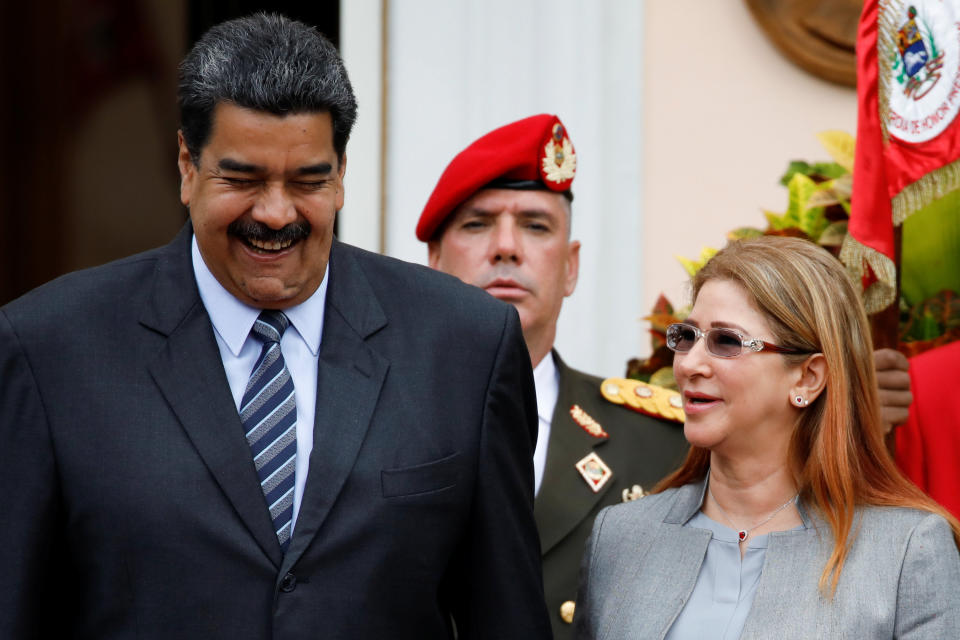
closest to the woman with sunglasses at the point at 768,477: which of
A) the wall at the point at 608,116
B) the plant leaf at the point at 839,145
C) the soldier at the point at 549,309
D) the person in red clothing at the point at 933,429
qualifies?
the soldier at the point at 549,309

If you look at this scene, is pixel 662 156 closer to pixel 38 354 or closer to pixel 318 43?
pixel 318 43

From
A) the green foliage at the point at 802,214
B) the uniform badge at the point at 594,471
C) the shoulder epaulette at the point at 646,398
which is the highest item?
the green foliage at the point at 802,214

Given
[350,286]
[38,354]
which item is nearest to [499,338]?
[350,286]

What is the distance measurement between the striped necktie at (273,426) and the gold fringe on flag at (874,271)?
51.3 inches

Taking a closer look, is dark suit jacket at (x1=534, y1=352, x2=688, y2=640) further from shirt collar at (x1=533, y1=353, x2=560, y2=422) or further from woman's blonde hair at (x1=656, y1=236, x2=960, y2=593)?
woman's blonde hair at (x1=656, y1=236, x2=960, y2=593)

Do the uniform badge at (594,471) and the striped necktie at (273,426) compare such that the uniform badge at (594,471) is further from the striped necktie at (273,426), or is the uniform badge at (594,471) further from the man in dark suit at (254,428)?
the striped necktie at (273,426)

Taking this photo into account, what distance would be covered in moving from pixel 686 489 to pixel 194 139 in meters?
1.07

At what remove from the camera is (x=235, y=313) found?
87.9 inches

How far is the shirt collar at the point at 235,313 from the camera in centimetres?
223

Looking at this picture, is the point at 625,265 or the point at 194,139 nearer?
the point at 194,139

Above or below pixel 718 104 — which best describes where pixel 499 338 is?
below

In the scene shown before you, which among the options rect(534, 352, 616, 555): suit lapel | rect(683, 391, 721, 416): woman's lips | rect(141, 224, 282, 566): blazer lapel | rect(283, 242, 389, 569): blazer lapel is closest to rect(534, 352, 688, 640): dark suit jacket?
rect(534, 352, 616, 555): suit lapel

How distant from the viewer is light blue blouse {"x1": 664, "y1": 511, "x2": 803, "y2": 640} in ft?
7.80

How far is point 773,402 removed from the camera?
2.49m
